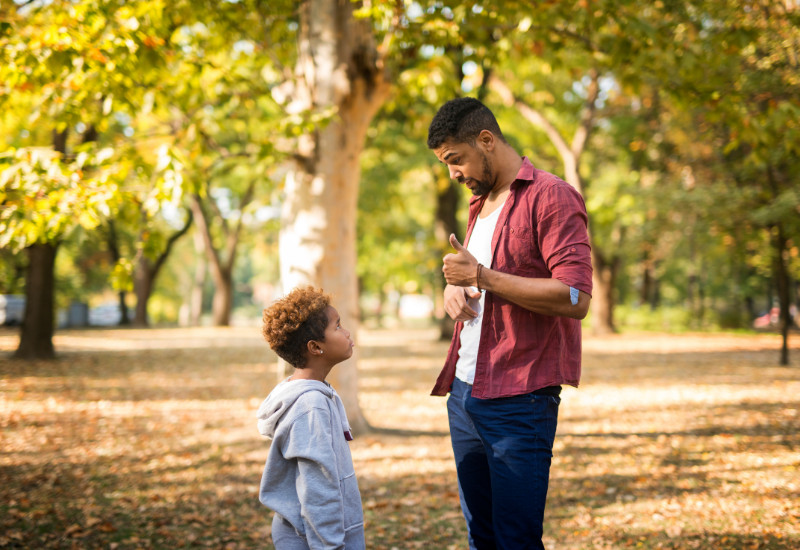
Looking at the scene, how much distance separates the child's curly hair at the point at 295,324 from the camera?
2484 millimetres

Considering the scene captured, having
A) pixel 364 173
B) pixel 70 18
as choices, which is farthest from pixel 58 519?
pixel 364 173

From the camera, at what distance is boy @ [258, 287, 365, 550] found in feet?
7.60

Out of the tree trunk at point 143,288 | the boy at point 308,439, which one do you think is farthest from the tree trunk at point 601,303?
the boy at point 308,439

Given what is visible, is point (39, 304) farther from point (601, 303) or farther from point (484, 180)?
point (601, 303)

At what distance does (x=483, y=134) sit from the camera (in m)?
2.54

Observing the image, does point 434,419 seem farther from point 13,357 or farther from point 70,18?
point 13,357

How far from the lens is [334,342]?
2535 millimetres

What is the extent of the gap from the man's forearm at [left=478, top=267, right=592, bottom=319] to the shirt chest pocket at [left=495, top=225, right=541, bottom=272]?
15 cm

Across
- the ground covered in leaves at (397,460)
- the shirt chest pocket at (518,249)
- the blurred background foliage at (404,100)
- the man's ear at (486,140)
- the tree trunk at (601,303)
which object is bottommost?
the ground covered in leaves at (397,460)

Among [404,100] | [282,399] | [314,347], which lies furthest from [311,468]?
[404,100]

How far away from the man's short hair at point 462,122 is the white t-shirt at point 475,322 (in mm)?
331

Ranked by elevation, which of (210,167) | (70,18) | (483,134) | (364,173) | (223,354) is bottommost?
(223,354)

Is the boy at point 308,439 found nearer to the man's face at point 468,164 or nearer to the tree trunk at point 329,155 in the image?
the man's face at point 468,164

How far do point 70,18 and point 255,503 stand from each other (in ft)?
14.8
